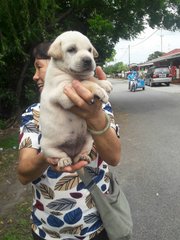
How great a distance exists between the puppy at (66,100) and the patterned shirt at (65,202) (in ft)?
1.13

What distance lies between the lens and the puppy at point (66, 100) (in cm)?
188

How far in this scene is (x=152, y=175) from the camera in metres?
6.63

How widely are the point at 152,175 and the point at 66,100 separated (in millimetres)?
5103

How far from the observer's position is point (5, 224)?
493cm

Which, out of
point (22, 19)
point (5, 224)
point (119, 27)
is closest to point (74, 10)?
point (119, 27)

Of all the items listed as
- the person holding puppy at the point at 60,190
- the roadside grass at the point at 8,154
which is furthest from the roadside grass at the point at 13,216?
the person holding puppy at the point at 60,190

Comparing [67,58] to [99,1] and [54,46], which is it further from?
[99,1]

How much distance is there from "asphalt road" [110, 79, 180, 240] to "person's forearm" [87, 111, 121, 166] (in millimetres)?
2670

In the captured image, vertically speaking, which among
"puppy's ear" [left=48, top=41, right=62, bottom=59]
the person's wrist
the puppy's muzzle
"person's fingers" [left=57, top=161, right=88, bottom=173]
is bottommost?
"person's fingers" [left=57, top=161, right=88, bottom=173]

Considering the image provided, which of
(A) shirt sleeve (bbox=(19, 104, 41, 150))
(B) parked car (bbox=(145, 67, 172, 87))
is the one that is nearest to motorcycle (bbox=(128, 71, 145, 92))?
(B) parked car (bbox=(145, 67, 172, 87))

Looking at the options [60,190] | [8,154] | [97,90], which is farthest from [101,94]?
[8,154]

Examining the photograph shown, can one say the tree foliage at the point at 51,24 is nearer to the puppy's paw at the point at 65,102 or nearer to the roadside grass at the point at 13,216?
the roadside grass at the point at 13,216

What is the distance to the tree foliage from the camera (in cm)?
883

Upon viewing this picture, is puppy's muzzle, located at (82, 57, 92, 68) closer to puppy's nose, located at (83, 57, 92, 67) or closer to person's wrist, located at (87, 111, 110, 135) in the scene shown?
puppy's nose, located at (83, 57, 92, 67)
